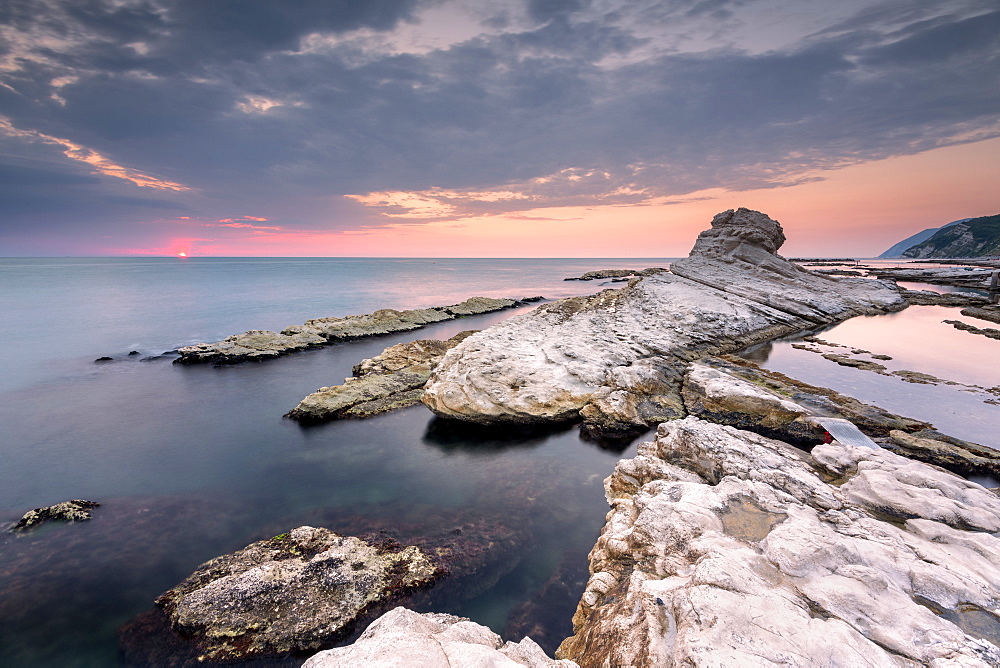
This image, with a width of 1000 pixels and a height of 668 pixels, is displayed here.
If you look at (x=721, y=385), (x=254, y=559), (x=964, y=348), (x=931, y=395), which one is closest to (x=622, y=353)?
(x=721, y=385)

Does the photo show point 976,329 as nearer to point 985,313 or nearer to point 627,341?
point 985,313

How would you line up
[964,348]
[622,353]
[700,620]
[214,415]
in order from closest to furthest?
[700,620] < [214,415] < [622,353] < [964,348]

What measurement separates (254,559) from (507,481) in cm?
624

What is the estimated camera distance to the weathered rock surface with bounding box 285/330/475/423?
52.2 feet

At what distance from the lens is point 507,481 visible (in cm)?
1130

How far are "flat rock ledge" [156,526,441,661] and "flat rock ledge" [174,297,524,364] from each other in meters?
19.6

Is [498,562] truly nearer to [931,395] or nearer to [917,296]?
[931,395]

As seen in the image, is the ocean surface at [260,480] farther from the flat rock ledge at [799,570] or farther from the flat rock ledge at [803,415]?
the flat rock ledge at [799,570]

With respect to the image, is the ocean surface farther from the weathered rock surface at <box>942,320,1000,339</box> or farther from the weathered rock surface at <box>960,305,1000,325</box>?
the weathered rock surface at <box>960,305,1000,325</box>

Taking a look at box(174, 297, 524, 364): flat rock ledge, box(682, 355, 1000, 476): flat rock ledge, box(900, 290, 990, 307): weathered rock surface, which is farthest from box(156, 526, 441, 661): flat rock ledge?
box(900, 290, 990, 307): weathered rock surface

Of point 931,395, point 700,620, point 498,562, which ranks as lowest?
point 498,562

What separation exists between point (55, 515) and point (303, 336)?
63.5 feet

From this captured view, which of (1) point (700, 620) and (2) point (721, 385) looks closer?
(1) point (700, 620)

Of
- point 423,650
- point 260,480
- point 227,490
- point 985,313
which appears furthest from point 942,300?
point 227,490
